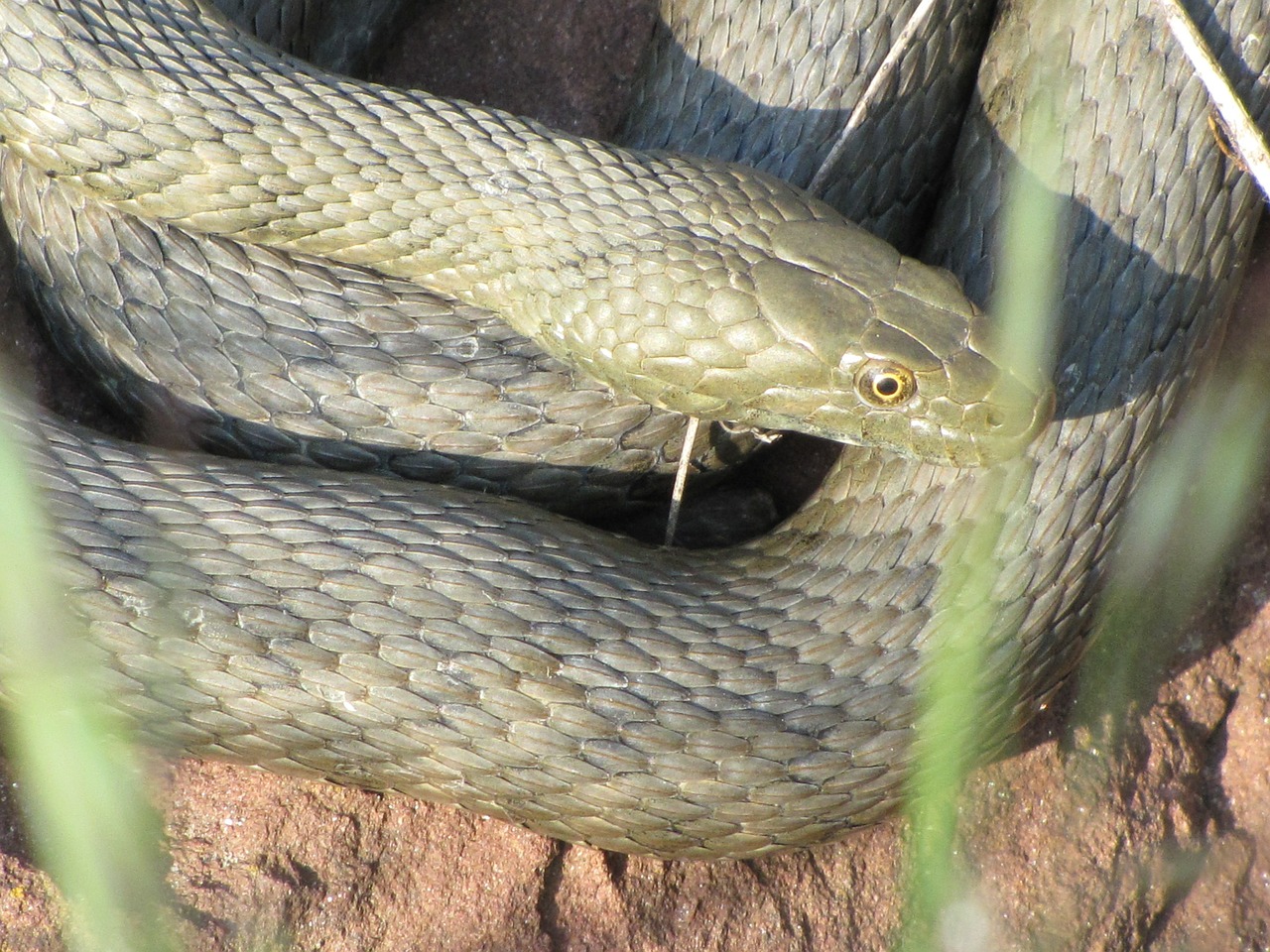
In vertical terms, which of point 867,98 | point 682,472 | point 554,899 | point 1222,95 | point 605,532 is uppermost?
point 867,98

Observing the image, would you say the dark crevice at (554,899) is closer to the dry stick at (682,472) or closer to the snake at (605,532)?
the snake at (605,532)

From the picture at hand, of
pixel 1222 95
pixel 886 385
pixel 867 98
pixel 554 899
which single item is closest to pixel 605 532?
pixel 886 385

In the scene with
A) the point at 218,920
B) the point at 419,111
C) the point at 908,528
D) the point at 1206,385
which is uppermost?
the point at 419,111

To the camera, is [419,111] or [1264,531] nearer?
[419,111]

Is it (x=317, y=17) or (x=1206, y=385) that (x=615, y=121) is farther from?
(x=1206, y=385)

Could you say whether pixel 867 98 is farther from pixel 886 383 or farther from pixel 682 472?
pixel 682 472

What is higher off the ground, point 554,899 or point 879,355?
point 879,355

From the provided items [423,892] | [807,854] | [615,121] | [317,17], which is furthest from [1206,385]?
[317,17]
